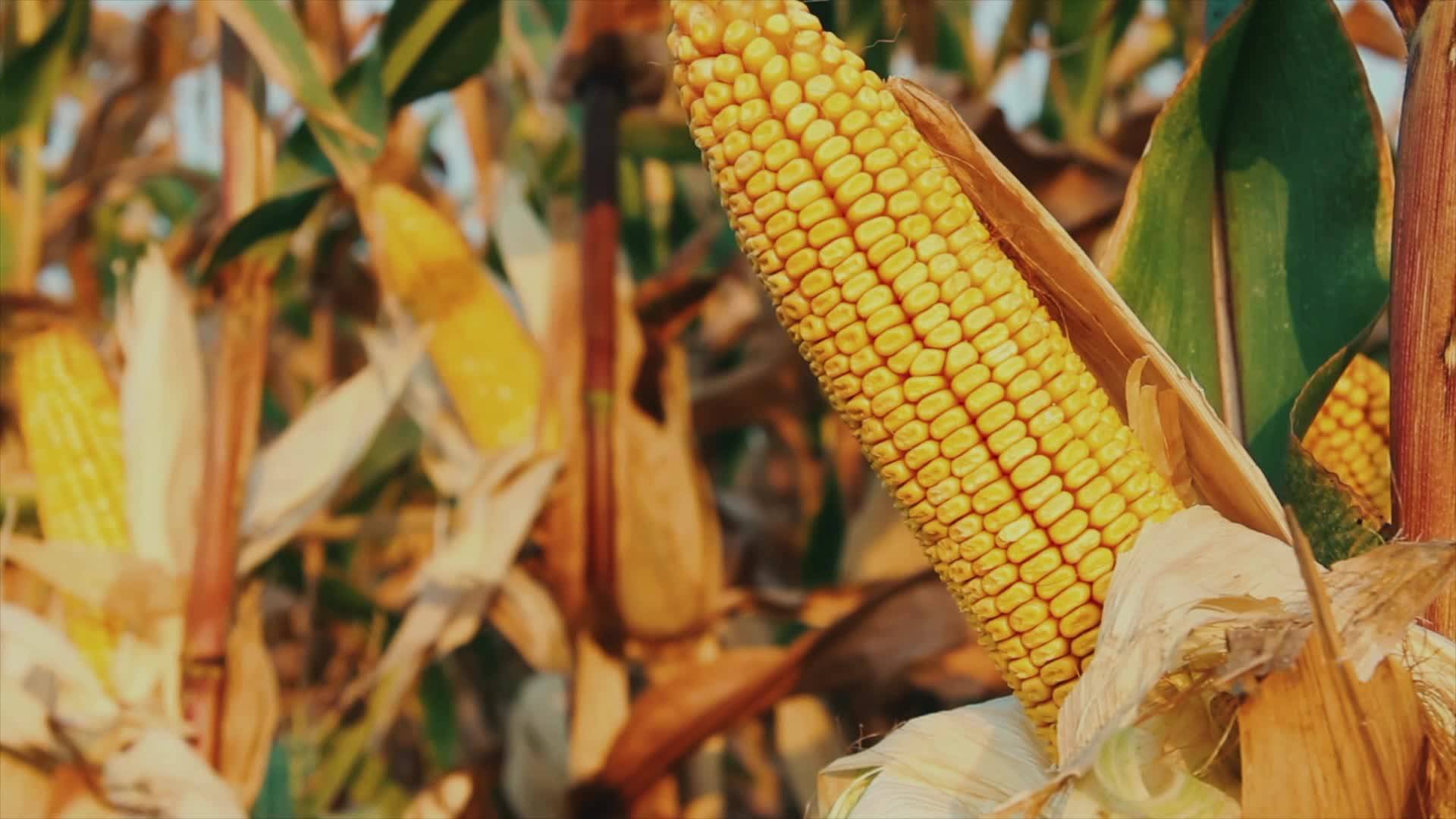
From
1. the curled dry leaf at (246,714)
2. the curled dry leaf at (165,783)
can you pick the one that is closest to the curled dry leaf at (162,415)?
the curled dry leaf at (246,714)

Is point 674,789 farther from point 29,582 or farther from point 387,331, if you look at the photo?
point 29,582

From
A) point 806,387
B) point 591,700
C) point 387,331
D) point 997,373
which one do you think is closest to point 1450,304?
point 997,373

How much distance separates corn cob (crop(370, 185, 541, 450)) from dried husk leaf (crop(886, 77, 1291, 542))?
130 cm

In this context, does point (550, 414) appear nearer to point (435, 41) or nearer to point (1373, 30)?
point (435, 41)

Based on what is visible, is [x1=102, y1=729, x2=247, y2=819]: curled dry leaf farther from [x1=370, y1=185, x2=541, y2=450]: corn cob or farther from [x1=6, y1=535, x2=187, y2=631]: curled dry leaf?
[x1=370, y1=185, x2=541, y2=450]: corn cob

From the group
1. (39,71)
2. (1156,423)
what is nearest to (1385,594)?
(1156,423)

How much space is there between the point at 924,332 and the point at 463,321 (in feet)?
4.50

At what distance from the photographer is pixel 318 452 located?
2053mm

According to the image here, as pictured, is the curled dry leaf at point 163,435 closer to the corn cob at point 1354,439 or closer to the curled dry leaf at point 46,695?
the curled dry leaf at point 46,695

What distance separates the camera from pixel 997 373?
100 centimetres

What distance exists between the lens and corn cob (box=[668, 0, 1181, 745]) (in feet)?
3.15

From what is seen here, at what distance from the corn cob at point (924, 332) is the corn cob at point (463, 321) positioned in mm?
1287

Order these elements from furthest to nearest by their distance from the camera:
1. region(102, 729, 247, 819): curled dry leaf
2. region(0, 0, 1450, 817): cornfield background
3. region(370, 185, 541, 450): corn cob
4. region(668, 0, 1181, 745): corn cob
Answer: region(370, 185, 541, 450): corn cob, region(102, 729, 247, 819): curled dry leaf, region(0, 0, 1450, 817): cornfield background, region(668, 0, 1181, 745): corn cob

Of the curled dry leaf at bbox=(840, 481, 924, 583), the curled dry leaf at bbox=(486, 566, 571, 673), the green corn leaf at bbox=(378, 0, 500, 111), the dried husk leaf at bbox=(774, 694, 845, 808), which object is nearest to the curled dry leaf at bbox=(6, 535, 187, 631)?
the curled dry leaf at bbox=(486, 566, 571, 673)
